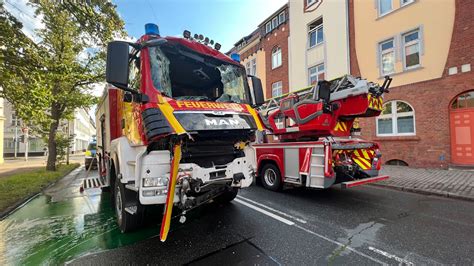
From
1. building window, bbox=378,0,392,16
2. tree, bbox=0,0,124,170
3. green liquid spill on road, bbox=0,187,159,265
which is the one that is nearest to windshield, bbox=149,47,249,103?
green liquid spill on road, bbox=0,187,159,265

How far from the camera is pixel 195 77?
15.0 feet

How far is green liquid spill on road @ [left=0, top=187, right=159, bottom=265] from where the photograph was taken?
3.66 meters

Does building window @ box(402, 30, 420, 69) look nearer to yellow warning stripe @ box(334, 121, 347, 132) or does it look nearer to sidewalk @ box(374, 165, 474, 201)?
sidewalk @ box(374, 165, 474, 201)

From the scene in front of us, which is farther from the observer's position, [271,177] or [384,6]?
[384,6]

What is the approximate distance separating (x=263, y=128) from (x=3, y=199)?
7.83 m

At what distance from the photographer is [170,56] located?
4.03m

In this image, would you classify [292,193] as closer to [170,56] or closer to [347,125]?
[347,125]

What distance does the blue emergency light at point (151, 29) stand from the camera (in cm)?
389

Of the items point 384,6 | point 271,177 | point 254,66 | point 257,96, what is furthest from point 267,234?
point 254,66

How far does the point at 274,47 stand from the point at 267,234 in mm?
18274

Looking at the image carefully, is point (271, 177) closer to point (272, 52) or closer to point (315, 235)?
point (315, 235)

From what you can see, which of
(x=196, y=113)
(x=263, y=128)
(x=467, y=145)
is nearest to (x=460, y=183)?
(x=467, y=145)

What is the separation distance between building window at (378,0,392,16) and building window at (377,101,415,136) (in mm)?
4631

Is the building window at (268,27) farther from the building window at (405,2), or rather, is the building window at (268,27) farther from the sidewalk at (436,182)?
the sidewalk at (436,182)
